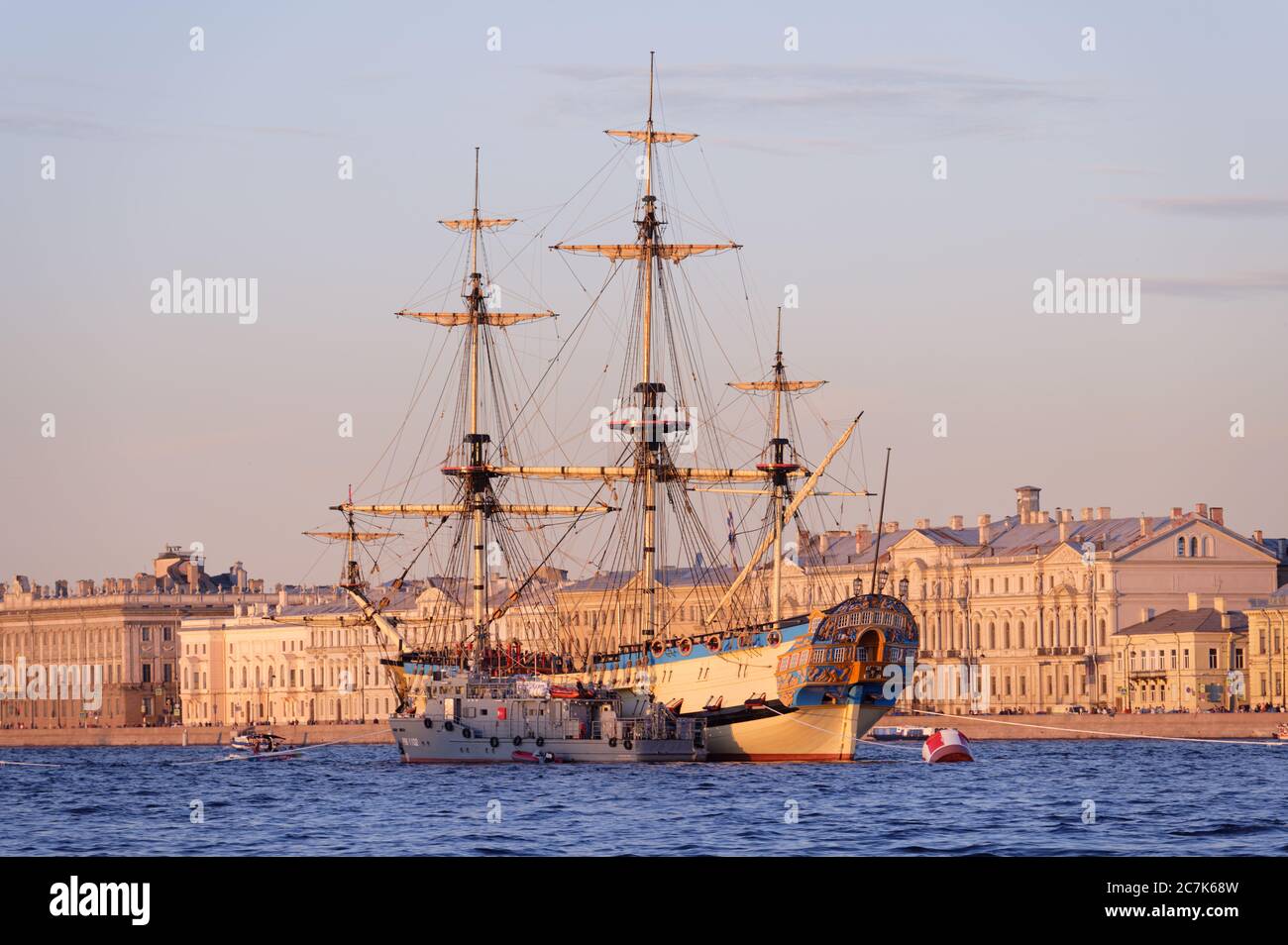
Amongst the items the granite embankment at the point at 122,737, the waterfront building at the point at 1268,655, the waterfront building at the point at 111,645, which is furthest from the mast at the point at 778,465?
the waterfront building at the point at 111,645

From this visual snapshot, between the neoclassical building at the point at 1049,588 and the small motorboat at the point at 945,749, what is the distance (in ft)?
165

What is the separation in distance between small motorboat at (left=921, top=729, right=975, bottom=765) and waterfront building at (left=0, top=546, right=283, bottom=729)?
115343 mm

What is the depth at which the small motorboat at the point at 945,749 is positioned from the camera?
72188 millimetres

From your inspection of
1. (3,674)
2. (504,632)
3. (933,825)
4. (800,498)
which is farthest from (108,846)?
(3,674)

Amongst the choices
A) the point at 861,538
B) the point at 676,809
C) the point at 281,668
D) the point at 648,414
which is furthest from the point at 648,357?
the point at 281,668

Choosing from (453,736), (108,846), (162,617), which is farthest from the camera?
(162,617)

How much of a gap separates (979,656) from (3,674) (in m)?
89.9

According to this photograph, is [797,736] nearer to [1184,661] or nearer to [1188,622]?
[1184,661]

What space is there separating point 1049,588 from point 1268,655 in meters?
18.1

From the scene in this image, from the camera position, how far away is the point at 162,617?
608ft

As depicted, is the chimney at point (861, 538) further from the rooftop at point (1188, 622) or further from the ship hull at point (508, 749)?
the ship hull at point (508, 749)

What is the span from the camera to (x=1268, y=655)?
11500cm

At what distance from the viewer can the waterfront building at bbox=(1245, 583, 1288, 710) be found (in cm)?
11388
